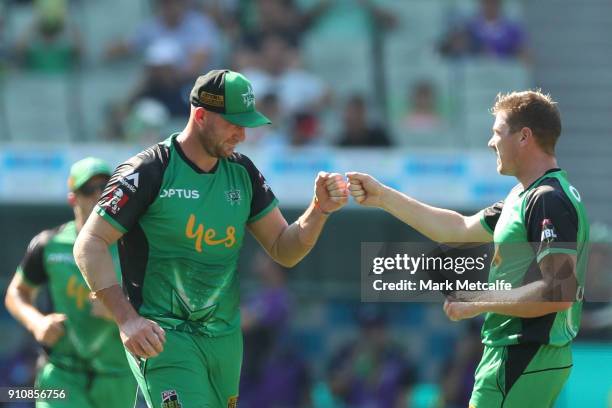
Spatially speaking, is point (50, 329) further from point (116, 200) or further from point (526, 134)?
point (526, 134)

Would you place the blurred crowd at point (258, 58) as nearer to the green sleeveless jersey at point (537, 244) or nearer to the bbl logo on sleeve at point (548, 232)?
the green sleeveless jersey at point (537, 244)

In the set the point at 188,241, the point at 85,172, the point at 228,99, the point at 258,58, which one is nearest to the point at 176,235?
the point at 188,241

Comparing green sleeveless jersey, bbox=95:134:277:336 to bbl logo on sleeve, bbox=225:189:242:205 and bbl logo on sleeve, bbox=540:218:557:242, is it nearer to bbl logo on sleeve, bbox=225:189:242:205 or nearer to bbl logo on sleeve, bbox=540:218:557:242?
bbl logo on sleeve, bbox=225:189:242:205

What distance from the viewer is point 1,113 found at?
1261 centimetres

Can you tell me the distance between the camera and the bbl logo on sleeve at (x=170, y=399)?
17.7ft

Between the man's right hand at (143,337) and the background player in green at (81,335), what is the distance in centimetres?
146

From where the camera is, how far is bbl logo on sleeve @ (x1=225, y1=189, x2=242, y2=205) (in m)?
5.70

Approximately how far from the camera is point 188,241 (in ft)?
18.2

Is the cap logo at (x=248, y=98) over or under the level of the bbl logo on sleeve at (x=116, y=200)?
over

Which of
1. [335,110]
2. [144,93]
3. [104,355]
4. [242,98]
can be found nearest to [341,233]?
[335,110]

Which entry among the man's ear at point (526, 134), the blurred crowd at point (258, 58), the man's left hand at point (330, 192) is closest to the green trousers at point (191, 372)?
the man's left hand at point (330, 192)

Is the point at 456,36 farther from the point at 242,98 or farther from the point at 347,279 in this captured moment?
the point at 242,98

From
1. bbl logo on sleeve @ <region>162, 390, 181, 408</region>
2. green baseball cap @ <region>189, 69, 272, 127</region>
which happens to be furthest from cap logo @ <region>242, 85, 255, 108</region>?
bbl logo on sleeve @ <region>162, 390, 181, 408</region>

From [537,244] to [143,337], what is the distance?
1.74 meters
